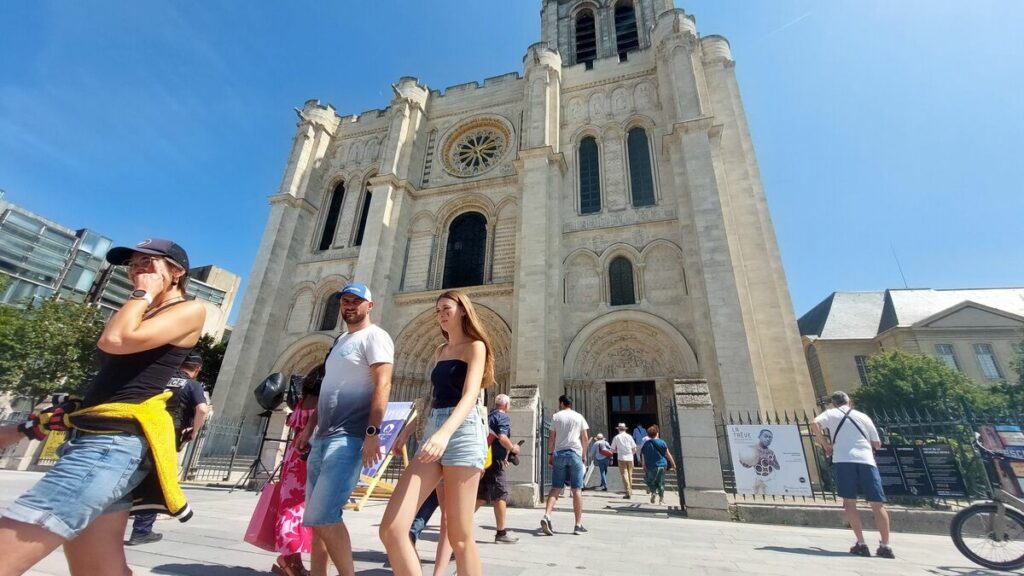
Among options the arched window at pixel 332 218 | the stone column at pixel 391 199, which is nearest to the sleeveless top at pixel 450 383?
Answer: the stone column at pixel 391 199

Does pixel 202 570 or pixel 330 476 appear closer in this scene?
pixel 330 476

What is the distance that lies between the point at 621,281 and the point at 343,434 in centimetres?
1240

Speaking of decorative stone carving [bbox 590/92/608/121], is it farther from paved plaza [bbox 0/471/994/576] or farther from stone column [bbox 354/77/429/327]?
paved plaza [bbox 0/471/994/576]

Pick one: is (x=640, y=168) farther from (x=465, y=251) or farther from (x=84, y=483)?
(x=84, y=483)

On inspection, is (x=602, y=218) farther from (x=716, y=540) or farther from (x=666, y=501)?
(x=716, y=540)

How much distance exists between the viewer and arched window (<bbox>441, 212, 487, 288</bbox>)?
15922 mm

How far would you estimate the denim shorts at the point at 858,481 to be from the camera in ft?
13.5

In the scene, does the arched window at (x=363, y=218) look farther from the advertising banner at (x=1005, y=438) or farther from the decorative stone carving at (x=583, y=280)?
the advertising banner at (x=1005, y=438)

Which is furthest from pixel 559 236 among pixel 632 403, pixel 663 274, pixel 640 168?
pixel 632 403

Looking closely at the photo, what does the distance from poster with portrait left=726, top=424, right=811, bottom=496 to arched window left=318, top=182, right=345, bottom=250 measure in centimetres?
1703

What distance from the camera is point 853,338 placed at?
2906cm

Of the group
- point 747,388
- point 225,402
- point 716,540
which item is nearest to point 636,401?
point 747,388

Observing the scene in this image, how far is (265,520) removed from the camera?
8.81ft

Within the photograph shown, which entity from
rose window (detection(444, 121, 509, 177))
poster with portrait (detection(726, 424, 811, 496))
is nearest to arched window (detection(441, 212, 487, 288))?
rose window (detection(444, 121, 509, 177))
